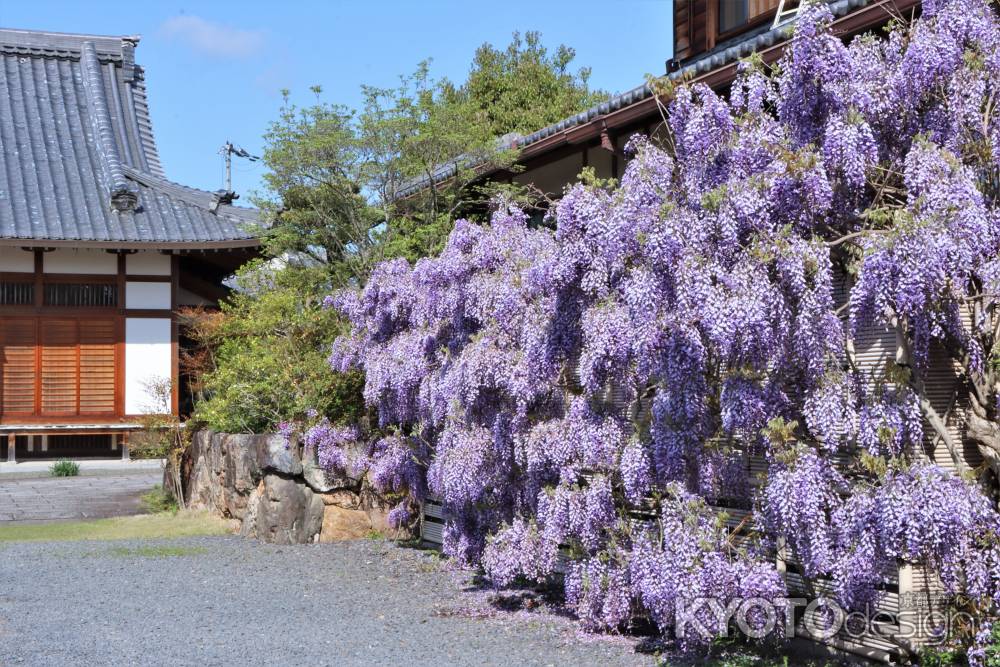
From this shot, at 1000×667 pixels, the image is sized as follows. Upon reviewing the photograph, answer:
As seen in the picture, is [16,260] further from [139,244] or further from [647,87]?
[647,87]

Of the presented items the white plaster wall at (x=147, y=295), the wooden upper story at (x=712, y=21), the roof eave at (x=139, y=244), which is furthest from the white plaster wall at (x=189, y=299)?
the wooden upper story at (x=712, y=21)

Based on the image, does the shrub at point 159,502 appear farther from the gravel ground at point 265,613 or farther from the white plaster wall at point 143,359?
the white plaster wall at point 143,359

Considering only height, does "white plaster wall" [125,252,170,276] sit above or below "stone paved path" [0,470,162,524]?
above

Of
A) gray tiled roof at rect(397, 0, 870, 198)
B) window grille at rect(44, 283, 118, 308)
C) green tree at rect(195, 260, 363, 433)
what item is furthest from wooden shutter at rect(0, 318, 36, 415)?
gray tiled roof at rect(397, 0, 870, 198)

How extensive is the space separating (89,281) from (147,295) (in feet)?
3.17

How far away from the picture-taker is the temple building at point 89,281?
17.1 m

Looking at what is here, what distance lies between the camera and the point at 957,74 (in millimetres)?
5227

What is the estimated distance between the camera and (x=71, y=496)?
14.8 meters

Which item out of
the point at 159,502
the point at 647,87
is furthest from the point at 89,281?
the point at 647,87

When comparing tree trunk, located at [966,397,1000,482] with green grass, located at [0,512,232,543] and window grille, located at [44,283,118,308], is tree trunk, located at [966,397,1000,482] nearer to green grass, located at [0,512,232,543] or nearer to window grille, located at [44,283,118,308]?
green grass, located at [0,512,232,543]

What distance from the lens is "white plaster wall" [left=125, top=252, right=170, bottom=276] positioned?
17781mm

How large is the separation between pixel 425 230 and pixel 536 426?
179 inches

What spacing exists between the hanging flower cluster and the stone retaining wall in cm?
468

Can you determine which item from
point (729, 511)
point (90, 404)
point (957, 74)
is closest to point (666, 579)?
point (729, 511)
